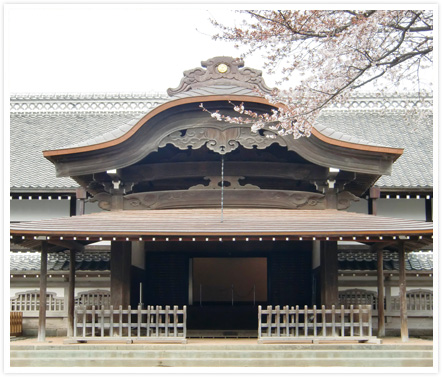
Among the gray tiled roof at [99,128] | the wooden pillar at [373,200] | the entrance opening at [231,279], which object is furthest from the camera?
the entrance opening at [231,279]

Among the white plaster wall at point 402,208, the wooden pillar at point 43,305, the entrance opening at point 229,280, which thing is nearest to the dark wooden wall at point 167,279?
the entrance opening at point 229,280

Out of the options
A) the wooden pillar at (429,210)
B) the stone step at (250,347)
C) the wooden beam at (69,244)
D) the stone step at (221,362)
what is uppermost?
the wooden pillar at (429,210)

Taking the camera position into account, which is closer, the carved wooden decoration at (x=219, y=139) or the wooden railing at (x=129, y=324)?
the wooden railing at (x=129, y=324)

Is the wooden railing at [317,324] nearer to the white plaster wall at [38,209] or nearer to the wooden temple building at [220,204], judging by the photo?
the wooden temple building at [220,204]

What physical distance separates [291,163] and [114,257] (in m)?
4.32

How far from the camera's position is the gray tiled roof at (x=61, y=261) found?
18031 millimetres

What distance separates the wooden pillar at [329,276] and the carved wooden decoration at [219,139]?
2.44 metres

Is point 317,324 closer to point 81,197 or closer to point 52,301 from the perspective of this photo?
point 81,197

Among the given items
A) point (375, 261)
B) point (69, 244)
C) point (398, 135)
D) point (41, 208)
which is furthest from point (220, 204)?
point (398, 135)

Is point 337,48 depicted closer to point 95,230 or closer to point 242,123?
Result: point 242,123

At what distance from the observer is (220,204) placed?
16484mm

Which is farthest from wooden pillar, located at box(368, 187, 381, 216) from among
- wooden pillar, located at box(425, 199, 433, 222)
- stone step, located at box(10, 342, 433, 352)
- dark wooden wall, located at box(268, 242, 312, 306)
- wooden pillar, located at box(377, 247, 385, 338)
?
stone step, located at box(10, 342, 433, 352)

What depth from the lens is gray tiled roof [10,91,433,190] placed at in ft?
64.2

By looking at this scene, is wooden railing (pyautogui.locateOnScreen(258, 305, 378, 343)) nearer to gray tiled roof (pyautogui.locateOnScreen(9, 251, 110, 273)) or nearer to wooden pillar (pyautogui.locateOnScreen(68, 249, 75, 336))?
wooden pillar (pyautogui.locateOnScreen(68, 249, 75, 336))
